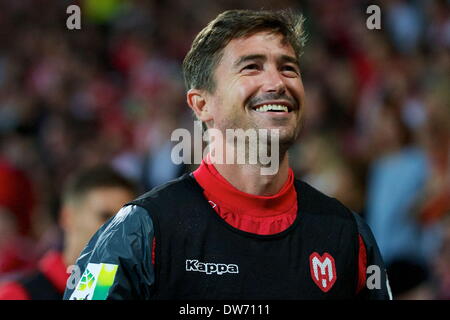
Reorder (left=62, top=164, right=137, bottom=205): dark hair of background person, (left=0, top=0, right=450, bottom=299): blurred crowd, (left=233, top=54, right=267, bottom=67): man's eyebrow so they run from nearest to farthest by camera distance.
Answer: (left=233, top=54, right=267, bottom=67): man's eyebrow, (left=62, top=164, right=137, bottom=205): dark hair of background person, (left=0, top=0, right=450, bottom=299): blurred crowd

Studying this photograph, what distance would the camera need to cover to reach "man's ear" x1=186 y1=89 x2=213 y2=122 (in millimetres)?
2566

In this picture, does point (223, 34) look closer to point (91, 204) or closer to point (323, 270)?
point (323, 270)

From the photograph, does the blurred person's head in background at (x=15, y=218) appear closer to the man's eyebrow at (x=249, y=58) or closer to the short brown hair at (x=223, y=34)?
the short brown hair at (x=223, y=34)

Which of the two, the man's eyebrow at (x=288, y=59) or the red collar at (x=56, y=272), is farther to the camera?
the red collar at (x=56, y=272)

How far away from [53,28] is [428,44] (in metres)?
4.00

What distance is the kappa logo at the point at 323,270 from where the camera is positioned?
7.63 feet

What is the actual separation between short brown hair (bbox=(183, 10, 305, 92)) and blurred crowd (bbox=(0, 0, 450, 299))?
145 cm

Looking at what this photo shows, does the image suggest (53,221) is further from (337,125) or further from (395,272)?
(395,272)

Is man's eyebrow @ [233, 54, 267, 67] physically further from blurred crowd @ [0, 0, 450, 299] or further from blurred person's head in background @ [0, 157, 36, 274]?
blurred person's head in background @ [0, 157, 36, 274]

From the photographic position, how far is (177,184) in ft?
8.02

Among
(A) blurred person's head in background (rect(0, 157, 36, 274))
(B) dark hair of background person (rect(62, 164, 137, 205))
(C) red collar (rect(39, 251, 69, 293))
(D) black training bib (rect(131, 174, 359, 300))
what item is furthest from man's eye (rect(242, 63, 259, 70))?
(A) blurred person's head in background (rect(0, 157, 36, 274))

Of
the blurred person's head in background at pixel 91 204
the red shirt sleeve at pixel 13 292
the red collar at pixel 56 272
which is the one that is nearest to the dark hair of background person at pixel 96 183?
the blurred person's head in background at pixel 91 204

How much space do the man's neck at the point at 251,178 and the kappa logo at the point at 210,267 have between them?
27 cm

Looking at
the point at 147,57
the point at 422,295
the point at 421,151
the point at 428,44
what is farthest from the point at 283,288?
the point at 147,57
